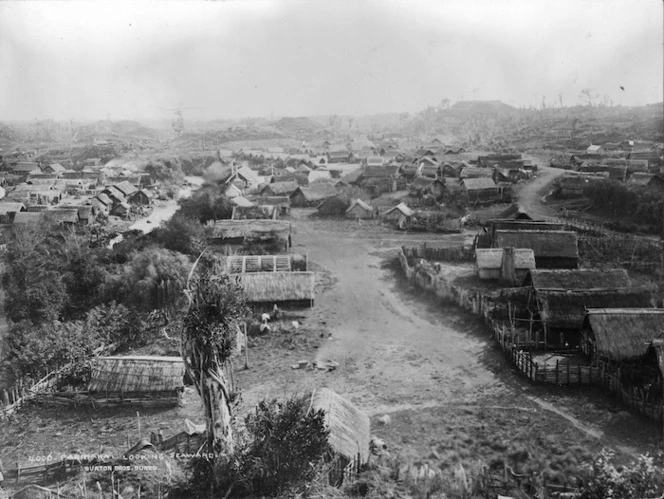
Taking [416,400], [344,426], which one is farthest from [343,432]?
[416,400]

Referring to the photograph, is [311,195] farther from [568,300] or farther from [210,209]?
[568,300]

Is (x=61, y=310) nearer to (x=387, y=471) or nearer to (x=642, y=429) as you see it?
(x=387, y=471)

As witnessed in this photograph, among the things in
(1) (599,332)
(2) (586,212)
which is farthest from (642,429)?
(2) (586,212)

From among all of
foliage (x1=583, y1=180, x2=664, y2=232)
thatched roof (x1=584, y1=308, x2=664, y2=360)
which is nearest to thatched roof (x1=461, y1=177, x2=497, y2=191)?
foliage (x1=583, y1=180, x2=664, y2=232)

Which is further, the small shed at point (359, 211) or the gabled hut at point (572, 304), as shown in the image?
the small shed at point (359, 211)

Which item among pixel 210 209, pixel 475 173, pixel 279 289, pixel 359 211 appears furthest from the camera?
pixel 475 173

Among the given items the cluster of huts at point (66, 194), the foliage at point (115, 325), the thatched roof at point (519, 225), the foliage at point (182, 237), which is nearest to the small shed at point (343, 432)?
the foliage at point (115, 325)

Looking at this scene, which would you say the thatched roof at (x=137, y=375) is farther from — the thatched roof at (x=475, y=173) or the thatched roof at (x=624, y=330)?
the thatched roof at (x=475, y=173)

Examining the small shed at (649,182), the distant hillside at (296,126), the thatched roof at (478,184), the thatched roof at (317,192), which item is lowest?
the thatched roof at (317,192)
